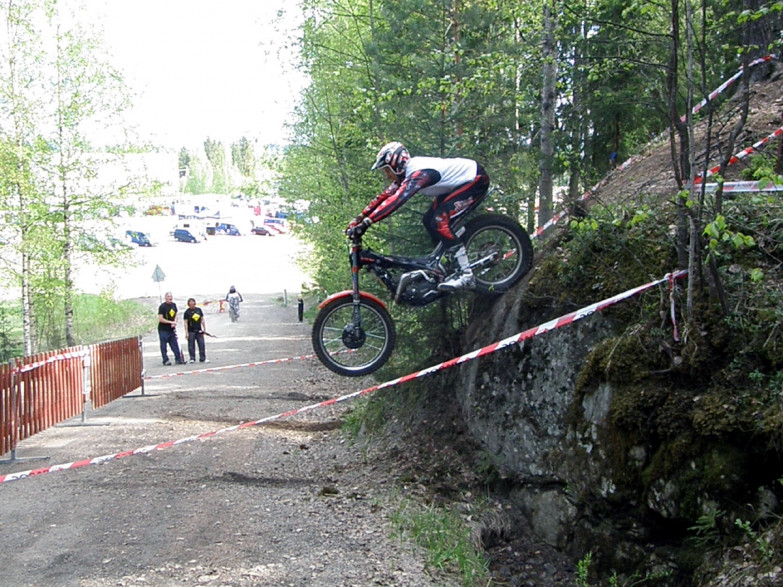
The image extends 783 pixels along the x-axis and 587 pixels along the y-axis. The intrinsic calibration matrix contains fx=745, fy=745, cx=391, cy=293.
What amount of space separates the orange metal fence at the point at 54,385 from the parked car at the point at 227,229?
269 feet

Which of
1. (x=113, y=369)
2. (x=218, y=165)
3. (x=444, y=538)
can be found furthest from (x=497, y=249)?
(x=218, y=165)

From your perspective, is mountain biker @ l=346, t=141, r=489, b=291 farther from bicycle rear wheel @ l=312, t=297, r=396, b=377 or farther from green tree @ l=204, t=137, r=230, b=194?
green tree @ l=204, t=137, r=230, b=194

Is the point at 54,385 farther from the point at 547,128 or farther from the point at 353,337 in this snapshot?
the point at 547,128

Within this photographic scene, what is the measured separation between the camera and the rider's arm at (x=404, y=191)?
7.37 meters

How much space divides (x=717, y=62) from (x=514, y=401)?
7627 mm

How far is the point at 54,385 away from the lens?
35.7ft

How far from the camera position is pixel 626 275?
695cm

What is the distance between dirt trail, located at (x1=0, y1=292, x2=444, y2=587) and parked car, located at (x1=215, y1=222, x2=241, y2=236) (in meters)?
82.8

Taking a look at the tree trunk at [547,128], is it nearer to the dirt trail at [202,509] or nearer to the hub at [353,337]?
the hub at [353,337]

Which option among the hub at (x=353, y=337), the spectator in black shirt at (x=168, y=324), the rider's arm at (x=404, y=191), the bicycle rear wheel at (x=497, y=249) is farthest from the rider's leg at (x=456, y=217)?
the spectator in black shirt at (x=168, y=324)

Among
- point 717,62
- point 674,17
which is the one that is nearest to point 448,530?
point 674,17

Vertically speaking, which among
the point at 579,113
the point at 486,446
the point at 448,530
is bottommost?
the point at 448,530

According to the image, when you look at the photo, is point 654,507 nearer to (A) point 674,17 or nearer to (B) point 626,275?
(B) point 626,275

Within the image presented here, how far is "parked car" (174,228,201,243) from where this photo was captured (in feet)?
276
